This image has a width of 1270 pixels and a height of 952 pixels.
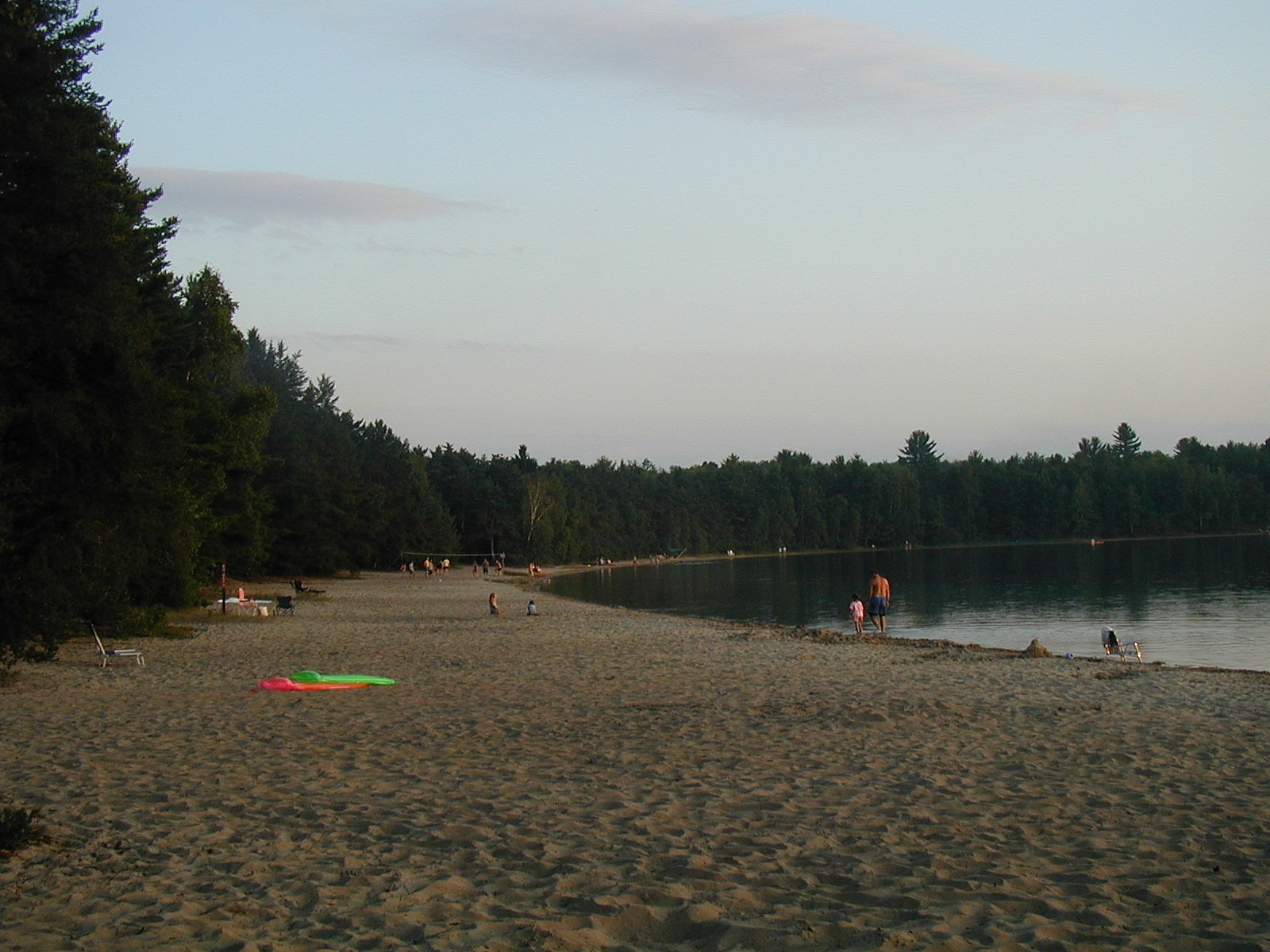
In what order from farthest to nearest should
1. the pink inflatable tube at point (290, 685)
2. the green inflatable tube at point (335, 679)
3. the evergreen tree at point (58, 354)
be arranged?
the green inflatable tube at point (335, 679), the pink inflatable tube at point (290, 685), the evergreen tree at point (58, 354)

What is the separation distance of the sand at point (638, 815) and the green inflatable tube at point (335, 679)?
566 mm

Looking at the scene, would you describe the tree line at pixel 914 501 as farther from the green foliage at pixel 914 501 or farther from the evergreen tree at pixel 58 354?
the evergreen tree at pixel 58 354

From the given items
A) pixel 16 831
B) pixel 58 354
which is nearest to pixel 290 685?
pixel 58 354

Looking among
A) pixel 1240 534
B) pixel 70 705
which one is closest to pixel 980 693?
pixel 70 705

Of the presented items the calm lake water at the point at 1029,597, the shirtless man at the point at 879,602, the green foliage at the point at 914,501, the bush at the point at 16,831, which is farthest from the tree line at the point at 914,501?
the bush at the point at 16,831

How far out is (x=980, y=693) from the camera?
16375mm

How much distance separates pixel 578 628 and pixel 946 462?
166640 mm

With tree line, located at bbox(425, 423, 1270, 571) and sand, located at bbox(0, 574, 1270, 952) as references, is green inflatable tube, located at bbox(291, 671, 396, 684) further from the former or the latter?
tree line, located at bbox(425, 423, 1270, 571)

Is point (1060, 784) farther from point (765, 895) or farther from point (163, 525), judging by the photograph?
point (163, 525)

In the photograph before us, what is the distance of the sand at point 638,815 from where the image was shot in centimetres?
626

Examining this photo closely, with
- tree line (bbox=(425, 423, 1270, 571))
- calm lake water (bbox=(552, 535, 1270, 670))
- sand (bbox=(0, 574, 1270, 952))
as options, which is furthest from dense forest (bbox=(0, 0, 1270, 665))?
tree line (bbox=(425, 423, 1270, 571))

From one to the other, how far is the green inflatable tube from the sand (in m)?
0.57

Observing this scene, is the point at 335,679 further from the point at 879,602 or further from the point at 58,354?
the point at 879,602

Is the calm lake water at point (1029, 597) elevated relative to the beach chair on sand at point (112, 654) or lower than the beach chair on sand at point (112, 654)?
lower
